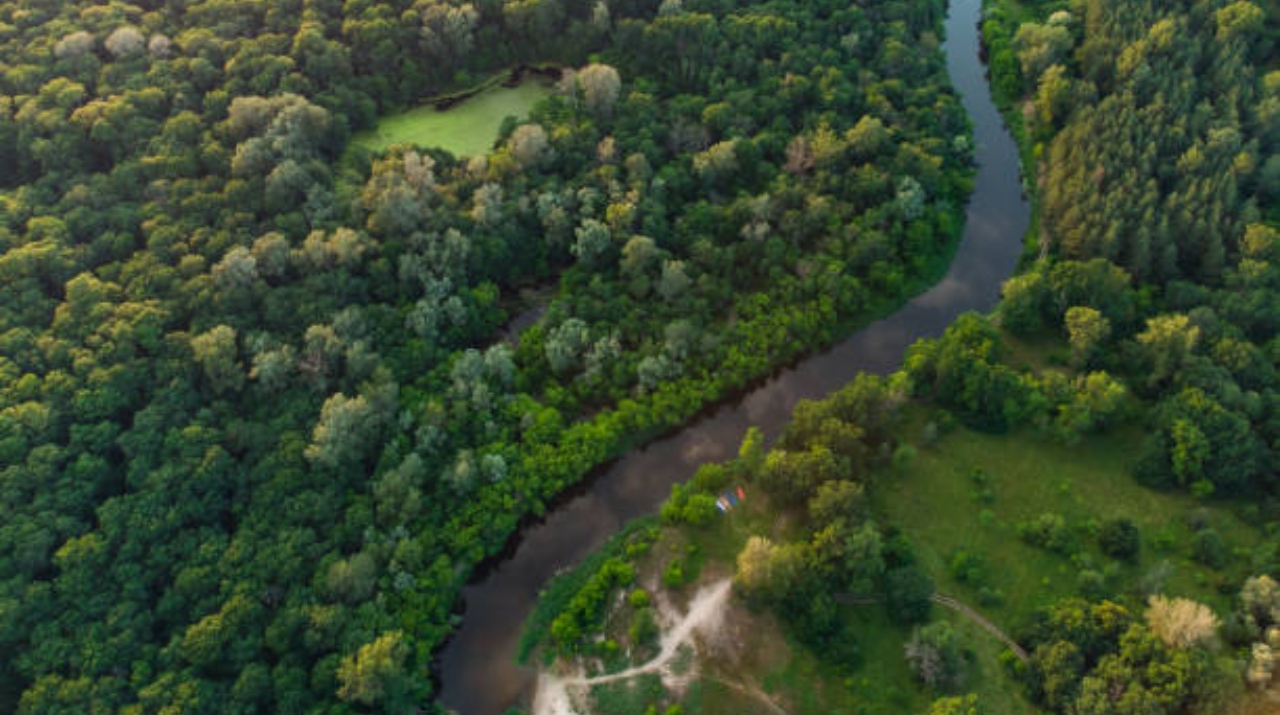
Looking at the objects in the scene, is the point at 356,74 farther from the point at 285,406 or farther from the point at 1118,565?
the point at 1118,565

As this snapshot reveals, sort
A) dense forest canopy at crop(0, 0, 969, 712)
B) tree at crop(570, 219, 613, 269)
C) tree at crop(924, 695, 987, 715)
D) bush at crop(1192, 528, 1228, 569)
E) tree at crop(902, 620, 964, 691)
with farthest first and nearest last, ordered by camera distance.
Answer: tree at crop(570, 219, 613, 269), bush at crop(1192, 528, 1228, 569), dense forest canopy at crop(0, 0, 969, 712), tree at crop(902, 620, 964, 691), tree at crop(924, 695, 987, 715)

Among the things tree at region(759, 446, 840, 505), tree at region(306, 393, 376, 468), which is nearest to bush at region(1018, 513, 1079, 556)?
tree at region(759, 446, 840, 505)

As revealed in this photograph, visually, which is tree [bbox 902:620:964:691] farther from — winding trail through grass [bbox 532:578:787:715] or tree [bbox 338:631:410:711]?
tree [bbox 338:631:410:711]

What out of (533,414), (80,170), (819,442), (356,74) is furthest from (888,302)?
(80,170)

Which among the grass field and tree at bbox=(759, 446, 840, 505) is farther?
tree at bbox=(759, 446, 840, 505)

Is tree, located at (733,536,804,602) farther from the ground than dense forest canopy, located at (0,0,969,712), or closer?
closer

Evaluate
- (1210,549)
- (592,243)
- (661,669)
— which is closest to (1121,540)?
(1210,549)
